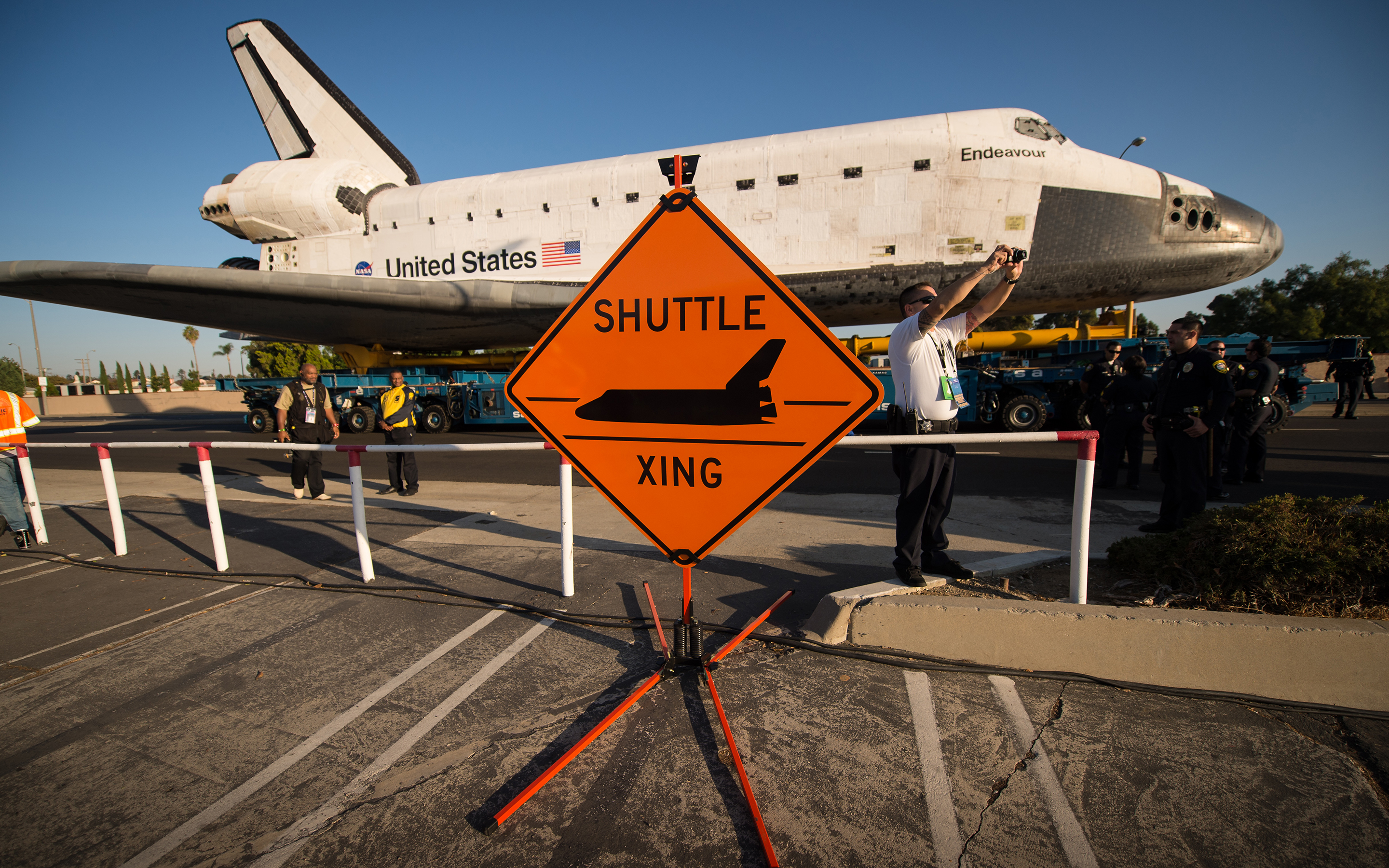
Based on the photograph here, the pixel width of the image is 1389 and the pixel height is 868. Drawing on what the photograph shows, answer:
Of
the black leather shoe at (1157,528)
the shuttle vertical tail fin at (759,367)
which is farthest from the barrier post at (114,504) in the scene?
the black leather shoe at (1157,528)

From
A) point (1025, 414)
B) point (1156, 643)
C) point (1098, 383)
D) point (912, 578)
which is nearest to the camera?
point (1156, 643)

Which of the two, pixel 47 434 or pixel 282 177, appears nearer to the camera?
pixel 282 177

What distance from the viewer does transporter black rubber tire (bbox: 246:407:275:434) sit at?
62.3 ft

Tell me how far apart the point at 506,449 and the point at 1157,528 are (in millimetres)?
5625

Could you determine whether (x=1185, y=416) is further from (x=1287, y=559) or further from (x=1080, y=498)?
A: (x=1080, y=498)

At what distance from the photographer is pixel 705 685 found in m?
2.66

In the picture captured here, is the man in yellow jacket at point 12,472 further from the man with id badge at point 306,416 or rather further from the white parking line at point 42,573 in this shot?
the man with id badge at point 306,416

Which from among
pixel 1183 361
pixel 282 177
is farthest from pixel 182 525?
pixel 282 177

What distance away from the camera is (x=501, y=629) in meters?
3.33

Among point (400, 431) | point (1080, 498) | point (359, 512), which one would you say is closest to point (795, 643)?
point (1080, 498)

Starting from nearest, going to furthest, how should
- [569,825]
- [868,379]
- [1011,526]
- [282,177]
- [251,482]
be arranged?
[569,825], [868,379], [1011,526], [251,482], [282,177]

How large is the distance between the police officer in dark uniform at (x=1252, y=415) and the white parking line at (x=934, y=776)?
7209 mm

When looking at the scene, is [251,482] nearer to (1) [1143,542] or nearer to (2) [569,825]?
(2) [569,825]

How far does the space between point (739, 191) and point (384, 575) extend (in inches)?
434
